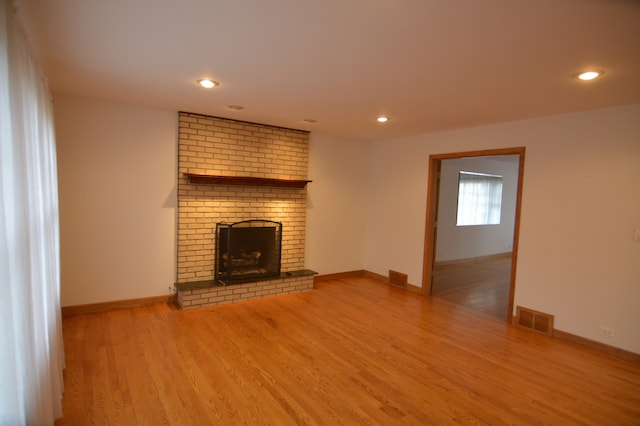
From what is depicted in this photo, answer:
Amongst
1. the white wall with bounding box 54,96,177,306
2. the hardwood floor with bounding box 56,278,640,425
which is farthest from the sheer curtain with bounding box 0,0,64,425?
the white wall with bounding box 54,96,177,306

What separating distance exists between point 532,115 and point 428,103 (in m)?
1.29

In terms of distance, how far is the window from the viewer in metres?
7.43

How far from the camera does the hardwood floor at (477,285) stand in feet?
15.5

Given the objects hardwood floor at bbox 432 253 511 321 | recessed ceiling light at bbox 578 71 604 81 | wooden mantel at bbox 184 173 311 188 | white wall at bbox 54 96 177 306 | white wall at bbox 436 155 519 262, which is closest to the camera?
recessed ceiling light at bbox 578 71 604 81

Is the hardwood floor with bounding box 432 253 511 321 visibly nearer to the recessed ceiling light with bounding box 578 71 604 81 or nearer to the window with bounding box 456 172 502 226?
the window with bounding box 456 172 502 226

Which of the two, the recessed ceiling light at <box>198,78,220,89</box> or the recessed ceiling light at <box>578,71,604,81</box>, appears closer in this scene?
the recessed ceiling light at <box>578,71,604,81</box>

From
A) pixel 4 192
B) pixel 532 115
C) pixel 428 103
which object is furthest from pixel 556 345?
pixel 4 192

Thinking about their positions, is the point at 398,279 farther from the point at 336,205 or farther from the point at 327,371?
the point at 327,371

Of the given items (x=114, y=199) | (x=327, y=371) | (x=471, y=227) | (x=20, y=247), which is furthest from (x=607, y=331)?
(x=114, y=199)

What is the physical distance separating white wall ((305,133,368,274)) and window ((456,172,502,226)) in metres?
2.67

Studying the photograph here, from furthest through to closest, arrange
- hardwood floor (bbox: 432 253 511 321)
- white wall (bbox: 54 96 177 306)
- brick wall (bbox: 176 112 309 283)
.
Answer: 1. hardwood floor (bbox: 432 253 511 321)
2. brick wall (bbox: 176 112 309 283)
3. white wall (bbox: 54 96 177 306)

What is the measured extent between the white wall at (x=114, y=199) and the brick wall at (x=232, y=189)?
180mm

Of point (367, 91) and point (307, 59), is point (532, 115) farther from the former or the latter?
point (307, 59)

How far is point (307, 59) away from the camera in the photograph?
2.37m
